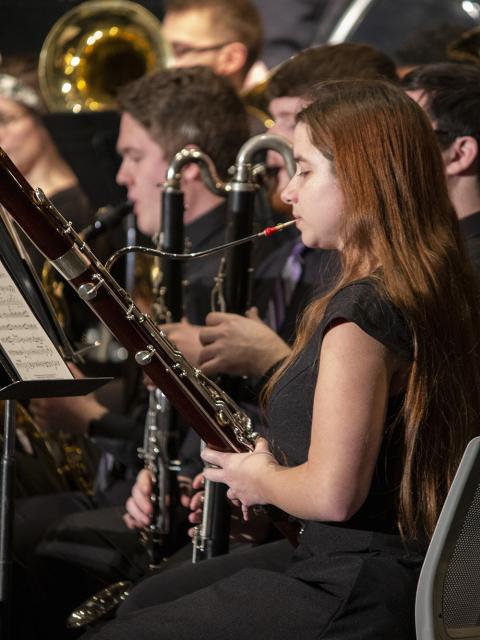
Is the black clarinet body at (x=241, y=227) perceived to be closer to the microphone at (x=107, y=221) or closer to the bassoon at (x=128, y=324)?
the bassoon at (x=128, y=324)

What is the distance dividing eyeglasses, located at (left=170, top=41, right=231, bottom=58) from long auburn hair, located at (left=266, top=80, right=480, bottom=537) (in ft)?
Answer: 7.82

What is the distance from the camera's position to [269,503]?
1.48 metres

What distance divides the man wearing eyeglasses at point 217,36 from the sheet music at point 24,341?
2.39 meters

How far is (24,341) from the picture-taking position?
1.50 m

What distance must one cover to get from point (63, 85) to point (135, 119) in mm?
1470

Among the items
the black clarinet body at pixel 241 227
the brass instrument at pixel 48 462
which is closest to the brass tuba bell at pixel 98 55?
the brass instrument at pixel 48 462

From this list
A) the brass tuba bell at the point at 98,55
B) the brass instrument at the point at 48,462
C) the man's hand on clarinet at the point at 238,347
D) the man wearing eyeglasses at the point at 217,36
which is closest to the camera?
the man's hand on clarinet at the point at 238,347

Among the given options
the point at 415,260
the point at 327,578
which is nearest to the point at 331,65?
the point at 415,260

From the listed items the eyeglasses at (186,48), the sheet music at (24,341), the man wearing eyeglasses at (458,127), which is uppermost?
the eyeglasses at (186,48)

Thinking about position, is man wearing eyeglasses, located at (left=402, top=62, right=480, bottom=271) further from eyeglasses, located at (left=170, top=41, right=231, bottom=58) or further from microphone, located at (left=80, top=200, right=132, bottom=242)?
eyeglasses, located at (left=170, top=41, right=231, bottom=58)

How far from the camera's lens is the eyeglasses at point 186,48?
3775 millimetres

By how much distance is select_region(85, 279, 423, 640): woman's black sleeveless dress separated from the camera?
1.34m

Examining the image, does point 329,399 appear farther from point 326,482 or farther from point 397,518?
point 397,518

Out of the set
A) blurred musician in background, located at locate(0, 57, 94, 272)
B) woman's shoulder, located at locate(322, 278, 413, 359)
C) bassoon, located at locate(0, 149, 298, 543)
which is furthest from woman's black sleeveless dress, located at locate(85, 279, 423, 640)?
blurred musician in background, located at locate(0, 57, 94, 272)
